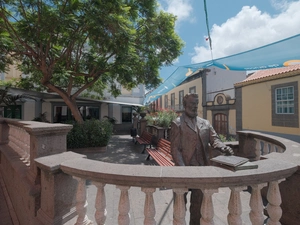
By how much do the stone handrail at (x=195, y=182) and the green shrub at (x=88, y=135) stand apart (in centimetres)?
620

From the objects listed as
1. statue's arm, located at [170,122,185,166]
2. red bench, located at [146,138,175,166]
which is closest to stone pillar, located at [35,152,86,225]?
statue's arm, located at [170,122,185,166]

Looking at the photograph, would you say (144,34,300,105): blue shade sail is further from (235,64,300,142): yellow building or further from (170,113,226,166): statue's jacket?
(235,64,300,142): yellow building

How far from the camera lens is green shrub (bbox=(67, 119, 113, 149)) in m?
7.19

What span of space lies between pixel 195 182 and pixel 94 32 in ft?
19.8

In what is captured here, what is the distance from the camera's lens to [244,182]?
1289mm

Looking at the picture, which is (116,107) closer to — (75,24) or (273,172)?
(75,24)

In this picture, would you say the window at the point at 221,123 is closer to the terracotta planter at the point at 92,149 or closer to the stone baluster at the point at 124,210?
the terracotta planter at the point at 92,149

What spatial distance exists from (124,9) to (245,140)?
17.7ft

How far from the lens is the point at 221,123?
14.8 metres

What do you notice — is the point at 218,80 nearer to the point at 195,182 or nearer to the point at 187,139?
the point at 187,139

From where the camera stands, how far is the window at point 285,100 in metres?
9.04

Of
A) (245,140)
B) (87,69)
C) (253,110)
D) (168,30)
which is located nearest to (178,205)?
(245,140)

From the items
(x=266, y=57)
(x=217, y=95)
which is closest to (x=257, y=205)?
(x=266, y=57)

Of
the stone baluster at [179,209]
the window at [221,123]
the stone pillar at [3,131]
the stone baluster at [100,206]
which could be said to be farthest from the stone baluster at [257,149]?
the window at [221,123]
